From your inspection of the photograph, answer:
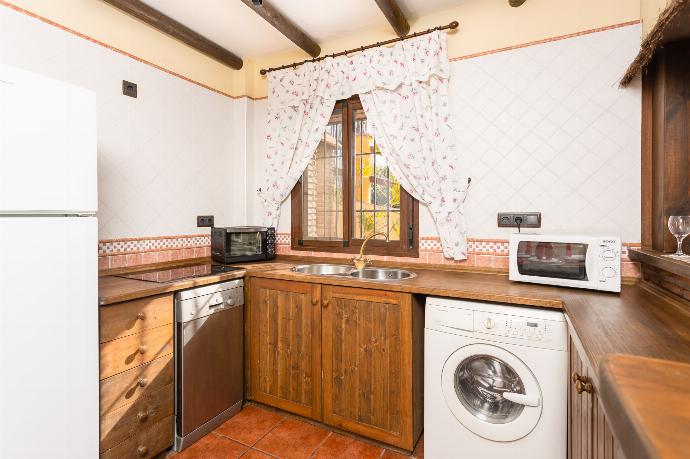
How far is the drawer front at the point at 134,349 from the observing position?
1.62 m

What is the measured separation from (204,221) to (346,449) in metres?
1.97

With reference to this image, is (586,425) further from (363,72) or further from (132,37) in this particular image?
(132,37)

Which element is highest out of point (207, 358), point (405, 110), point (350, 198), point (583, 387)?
point (405, 110)

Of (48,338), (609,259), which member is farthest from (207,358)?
(609,259)

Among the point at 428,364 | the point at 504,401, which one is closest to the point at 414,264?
the point at 428,364

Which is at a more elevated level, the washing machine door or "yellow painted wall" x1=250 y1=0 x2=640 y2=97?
"yellow painted wall" x1=250 y1=0 x2=640 y2=97

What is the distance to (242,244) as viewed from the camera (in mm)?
2775

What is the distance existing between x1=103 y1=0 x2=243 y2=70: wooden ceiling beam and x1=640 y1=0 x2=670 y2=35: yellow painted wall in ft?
9.01

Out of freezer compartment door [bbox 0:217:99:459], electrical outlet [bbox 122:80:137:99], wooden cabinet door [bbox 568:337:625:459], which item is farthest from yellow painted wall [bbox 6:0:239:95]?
wooden cabinet door [bbox 568:337:625:459]

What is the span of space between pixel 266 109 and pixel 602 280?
2732 millimetres

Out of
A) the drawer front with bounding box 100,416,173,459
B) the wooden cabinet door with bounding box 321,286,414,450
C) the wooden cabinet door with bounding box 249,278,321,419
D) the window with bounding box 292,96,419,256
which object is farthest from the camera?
the window with bounding box 292,96,419,256

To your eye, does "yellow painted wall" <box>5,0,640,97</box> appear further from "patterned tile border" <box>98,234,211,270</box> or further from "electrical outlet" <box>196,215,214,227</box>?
"patterned tile border" <box>98,234,211,270</box>

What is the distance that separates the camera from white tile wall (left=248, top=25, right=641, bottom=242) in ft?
6.59

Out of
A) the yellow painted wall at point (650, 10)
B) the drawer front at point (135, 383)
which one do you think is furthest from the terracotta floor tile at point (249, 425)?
the yellow painted wall at point (650, 10)
